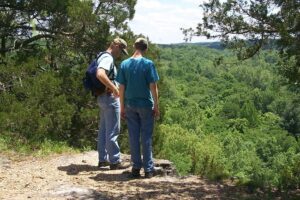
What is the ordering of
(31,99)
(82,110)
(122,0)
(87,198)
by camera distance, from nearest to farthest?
(87,198)
(31,99)
(82,110)
(122,0)

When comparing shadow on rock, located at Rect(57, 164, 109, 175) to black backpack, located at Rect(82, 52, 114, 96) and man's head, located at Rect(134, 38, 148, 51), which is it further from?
man's head, located at Rect(134, 38, 148, 51)

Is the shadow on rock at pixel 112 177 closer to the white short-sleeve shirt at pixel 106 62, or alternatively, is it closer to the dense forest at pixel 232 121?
the white short-sleeve shirt at pixel 106 62

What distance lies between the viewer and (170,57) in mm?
172875

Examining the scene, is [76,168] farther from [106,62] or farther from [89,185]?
[106,62]

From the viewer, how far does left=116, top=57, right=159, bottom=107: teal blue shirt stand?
18.3 feet

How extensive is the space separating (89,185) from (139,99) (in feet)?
3.65

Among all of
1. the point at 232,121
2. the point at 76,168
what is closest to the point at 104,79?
the point at 76,168

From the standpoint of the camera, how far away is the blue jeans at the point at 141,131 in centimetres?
566

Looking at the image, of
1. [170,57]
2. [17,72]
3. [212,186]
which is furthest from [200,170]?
[170,57]

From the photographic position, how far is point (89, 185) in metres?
5.45

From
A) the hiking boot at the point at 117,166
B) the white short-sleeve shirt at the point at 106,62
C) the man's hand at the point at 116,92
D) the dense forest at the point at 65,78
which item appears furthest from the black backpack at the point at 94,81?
the dense forest at the point at 65,78

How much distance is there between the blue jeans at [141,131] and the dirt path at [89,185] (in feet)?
0.73

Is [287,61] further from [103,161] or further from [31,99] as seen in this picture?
[31,99]

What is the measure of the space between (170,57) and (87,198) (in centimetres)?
16890
